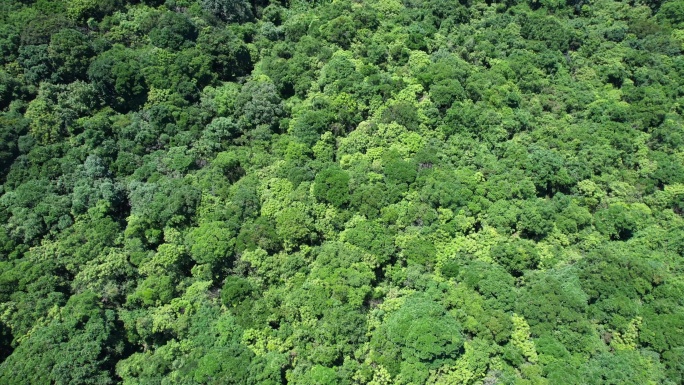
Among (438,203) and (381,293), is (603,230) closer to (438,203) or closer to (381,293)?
(438,203)

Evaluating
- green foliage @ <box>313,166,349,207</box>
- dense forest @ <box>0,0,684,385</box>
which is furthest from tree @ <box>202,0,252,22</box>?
green foliage @ <box>313,166,349,207</box>

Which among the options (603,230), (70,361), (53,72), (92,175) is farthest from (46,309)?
(603,230)

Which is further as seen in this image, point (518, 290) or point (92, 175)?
point (92, 175)

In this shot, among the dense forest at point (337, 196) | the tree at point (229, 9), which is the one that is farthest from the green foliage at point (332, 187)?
the tree at point (229, 9)

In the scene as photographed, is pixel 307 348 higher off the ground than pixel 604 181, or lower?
lower

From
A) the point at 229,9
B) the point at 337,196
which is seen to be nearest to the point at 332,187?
the point at 337,196

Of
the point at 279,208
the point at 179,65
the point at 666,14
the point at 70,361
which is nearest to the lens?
the point at 70,361

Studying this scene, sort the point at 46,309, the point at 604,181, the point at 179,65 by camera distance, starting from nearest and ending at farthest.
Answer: the point at 46,309 < the point at 604,181 < the point at 179,65

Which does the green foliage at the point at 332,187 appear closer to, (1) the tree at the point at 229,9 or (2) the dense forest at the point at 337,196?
(2) the dense forest at the point at 337,196

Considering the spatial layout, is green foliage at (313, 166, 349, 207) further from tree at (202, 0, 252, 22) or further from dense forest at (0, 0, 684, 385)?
tree at (202, 0, 252, 22)
